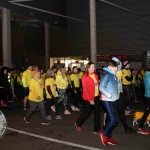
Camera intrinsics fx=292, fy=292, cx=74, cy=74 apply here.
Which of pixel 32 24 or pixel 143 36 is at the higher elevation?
pixel 32 24

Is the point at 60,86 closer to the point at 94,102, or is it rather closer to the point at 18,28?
the point at 94,102

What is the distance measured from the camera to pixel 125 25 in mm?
34219

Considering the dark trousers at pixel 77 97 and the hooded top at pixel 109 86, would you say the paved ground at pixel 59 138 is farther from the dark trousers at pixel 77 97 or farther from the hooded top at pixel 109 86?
the dark trousers at pixel 77 97

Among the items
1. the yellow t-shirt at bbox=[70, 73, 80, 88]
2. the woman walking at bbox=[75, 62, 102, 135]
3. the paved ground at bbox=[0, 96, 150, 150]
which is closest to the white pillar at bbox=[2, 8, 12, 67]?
the yellow t-shirt at bbox=[70, 73, 80, 88]

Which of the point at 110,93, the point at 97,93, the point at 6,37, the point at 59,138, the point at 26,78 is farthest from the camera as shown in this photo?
the point at 6,37

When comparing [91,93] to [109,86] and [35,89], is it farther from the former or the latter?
[35,89]

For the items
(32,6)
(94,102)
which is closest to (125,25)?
(32,6)

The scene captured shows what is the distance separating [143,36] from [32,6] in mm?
16605

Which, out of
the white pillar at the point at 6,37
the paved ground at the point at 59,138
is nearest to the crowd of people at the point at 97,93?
the paved ground at the point at 59,138

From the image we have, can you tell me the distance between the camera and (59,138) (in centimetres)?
731

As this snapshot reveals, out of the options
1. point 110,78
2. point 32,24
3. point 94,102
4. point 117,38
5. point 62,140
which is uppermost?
point 32,24

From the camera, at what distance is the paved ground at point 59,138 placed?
6520 millimetres

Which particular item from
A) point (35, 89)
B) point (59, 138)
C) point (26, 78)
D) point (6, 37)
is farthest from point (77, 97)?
point (6, 37)

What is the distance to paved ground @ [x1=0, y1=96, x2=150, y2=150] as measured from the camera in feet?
21.4
